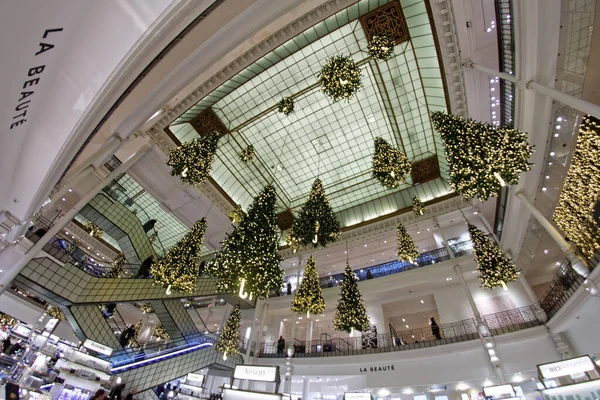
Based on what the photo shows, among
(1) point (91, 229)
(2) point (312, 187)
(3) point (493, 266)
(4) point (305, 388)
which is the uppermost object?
(1) point (91, 229)

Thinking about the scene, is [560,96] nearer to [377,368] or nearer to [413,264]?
[413,264]

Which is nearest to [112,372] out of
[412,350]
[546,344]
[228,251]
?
[228,251]

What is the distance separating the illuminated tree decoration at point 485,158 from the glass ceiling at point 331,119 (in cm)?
689

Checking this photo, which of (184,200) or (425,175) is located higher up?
(425,175)

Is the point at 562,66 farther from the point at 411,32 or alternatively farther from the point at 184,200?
the point at 184,200

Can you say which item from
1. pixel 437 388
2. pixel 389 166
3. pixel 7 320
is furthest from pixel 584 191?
pixel 7 320

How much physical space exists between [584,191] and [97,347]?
17494 mm

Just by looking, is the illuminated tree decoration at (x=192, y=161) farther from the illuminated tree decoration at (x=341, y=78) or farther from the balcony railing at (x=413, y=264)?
the balcony railing at (x=413, y=264)

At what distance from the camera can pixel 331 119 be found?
1523 centimetres

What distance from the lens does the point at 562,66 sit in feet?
22.6

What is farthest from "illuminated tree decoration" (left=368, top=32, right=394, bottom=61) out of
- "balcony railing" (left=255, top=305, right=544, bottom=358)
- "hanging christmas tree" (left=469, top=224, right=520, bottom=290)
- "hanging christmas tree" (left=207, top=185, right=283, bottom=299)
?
"balcony railing" (left=255, top=305, right=544, bottom=358)

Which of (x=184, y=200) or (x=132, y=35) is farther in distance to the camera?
(x=184, y=200)

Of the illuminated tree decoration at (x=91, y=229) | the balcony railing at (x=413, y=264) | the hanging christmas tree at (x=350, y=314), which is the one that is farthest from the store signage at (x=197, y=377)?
the illuminated tree decoration at (x=91, y=229)

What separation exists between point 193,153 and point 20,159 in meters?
8.15
